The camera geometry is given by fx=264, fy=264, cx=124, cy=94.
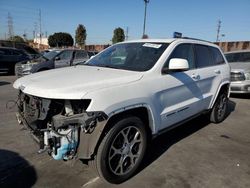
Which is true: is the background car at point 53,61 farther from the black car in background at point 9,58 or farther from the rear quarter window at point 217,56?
the rear quarter window at point 217,56

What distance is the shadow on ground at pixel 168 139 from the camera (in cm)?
410

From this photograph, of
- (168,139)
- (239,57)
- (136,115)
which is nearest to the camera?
(136,115)

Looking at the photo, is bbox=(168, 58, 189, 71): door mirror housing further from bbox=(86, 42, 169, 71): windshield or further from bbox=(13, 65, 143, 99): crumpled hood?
bbox=(13, 65, 143, 99): crumpled hood

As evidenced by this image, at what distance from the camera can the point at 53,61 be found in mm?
11742

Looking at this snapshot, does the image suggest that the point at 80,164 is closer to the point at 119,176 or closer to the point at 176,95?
the point at 119,176

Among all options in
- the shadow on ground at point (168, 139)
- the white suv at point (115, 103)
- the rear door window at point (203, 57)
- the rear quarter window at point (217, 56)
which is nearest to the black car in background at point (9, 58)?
the white suv at point (115, 103)

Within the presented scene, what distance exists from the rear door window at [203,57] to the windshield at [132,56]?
0.98 metres

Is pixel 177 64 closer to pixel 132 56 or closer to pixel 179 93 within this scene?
pixel 179 93

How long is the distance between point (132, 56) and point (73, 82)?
135 cm

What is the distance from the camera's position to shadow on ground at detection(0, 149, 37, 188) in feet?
10.7

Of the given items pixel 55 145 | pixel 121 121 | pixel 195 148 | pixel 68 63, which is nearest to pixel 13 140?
pixel 55 145

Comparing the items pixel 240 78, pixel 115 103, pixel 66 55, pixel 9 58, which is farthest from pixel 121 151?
pixel 9 58

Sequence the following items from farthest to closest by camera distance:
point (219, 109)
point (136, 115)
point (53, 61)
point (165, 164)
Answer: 1. point (53, 61)
2. point (219, 109)
3. point (165, 164)
4. point (136, 115)

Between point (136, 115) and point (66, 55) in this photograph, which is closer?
point (136, 115)
